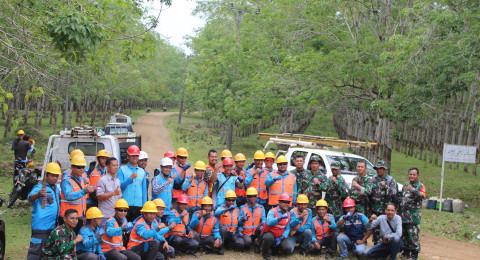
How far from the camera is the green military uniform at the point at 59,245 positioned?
580 cm

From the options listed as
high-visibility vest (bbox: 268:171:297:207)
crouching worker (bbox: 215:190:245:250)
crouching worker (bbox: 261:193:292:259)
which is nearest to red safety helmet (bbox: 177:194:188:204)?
crouching worker (bbox: 215:190:245:250)

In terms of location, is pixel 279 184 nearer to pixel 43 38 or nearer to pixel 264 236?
pixel 264 236

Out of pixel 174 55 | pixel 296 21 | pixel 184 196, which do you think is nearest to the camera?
pixel 184 196

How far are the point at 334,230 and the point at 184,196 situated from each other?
9.63 feet

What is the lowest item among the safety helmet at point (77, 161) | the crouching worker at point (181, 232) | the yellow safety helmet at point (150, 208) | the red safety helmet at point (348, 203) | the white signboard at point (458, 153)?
Answer: the crouching worker at point (181, 232)

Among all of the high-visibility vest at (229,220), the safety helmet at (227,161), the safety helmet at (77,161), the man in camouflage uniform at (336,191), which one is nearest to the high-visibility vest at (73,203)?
the safety helmet at (77,161)

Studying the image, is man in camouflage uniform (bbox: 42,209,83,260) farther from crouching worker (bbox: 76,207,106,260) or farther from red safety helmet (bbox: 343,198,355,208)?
red safety helmet (bbox: 343,198,355,208)

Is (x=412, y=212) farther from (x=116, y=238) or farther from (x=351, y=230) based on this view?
(x=116, y=238)

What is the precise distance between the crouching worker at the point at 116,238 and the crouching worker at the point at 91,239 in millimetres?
177

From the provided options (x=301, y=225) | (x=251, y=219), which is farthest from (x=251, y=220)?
(x=301, y=225)

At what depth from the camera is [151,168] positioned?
21.6 meters

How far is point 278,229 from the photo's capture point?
8258mm

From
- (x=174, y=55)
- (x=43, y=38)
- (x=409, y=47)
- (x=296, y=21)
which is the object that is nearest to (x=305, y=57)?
(x=296, y=21)

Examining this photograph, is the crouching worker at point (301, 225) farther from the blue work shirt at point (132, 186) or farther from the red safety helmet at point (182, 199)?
the blue work shirt at point (132, 186)
